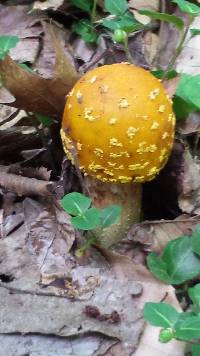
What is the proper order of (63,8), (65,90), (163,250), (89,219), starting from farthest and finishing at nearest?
(63,8), (65,90), (163,250), (89,219)

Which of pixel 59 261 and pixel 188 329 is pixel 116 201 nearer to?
pixel 59 261

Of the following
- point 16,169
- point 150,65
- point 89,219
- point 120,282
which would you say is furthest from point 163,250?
point 150,65

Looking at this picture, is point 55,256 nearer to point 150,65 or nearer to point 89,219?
point 89,219

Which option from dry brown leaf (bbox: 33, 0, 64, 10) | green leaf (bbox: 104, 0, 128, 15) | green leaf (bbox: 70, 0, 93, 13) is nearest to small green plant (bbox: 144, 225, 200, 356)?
green leaf (bbox: 104, 0, 128, 15)

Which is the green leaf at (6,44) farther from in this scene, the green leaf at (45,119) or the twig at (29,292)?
the twig at (29,292)

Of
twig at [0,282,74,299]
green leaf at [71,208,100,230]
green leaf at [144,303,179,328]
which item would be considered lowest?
twig at [0,282,74,299]

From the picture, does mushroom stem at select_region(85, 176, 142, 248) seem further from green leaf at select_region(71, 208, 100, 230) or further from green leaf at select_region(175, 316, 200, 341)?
green leaf at select_region(175, 316, 200, 341)

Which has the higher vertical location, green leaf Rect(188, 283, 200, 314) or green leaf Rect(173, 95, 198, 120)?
green leaf Rect(173, 95, 198, 120)
